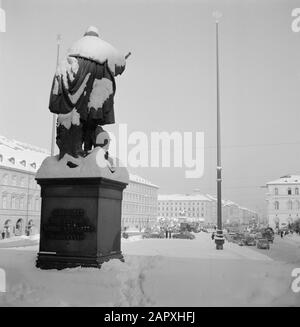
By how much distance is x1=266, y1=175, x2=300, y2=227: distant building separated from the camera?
55.0m

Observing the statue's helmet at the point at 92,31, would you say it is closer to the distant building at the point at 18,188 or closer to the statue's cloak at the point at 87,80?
the statue's cloak at the point at 87,80

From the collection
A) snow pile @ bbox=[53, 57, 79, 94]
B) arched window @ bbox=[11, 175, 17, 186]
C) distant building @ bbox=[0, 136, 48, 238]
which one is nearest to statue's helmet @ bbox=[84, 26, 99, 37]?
snow pile @ bbox=[53, 57, 79, 94]

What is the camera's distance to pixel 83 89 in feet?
25.0

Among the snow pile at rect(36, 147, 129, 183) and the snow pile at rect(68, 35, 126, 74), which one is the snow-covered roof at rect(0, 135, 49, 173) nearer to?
the snow pile at rect(36, 147, 129, 183)

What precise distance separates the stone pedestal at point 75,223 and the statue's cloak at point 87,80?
1.35 meters

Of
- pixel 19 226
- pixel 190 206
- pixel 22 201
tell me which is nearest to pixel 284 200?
pixel 22 201

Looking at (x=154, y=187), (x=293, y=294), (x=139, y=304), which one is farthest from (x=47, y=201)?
(x=154, y=187)

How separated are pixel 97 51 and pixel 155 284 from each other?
168 inches

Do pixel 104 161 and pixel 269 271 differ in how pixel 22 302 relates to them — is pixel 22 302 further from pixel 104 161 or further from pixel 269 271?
pixel 269 271

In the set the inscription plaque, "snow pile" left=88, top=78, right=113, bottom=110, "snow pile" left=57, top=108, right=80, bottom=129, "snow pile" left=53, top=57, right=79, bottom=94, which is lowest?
the inscription plaque

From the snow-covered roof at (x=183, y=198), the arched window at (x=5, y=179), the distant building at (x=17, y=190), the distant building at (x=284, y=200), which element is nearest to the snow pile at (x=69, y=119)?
the distant building at (x=17, y=190)
